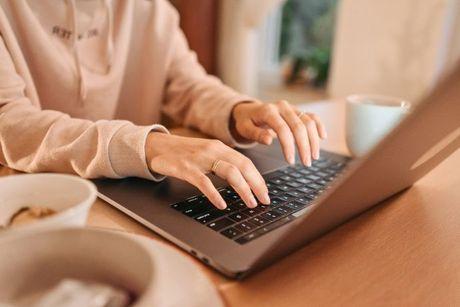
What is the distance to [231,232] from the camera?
439 millimetres

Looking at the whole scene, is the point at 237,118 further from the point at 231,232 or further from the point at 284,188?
the point at 231,232

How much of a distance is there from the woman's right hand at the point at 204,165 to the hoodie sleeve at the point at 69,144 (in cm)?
2

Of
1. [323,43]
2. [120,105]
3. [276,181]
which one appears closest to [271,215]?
[276,181]

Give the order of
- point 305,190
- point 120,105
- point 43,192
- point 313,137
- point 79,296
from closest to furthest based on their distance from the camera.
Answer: point 79,296
point 43,192
point 305,190
point 313,137
point 120,105

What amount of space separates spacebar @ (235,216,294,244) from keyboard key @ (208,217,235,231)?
30 mm

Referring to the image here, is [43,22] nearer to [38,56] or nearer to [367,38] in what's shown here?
[38,56]

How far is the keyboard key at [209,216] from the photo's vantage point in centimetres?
47

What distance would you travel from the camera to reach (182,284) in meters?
0.33

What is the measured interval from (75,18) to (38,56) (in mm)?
109

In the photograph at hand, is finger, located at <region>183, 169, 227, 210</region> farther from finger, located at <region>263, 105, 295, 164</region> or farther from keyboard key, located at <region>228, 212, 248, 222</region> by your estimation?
finger, located at <region>263, 105, 295, 164</region>

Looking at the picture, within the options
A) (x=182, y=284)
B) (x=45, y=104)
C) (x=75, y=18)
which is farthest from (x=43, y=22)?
(x=182, y=284)

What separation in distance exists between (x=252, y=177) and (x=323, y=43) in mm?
1872

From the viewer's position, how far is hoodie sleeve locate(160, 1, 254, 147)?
2.78 ft

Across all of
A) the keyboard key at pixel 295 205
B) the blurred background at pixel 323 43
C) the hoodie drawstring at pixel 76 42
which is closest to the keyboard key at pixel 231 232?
the keyboard key at pixel 295 205
